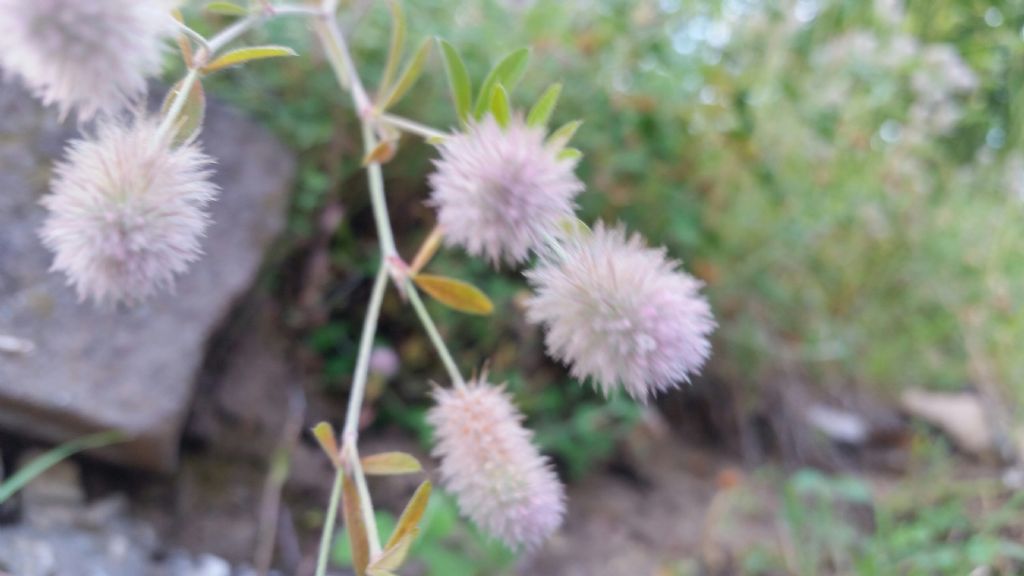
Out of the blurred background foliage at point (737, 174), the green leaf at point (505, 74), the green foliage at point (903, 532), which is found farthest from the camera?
the blurred background foliage at point (737, 174)

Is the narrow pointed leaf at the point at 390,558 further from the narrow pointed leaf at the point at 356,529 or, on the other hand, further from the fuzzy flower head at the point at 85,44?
the fuzzy flower head at the point at 85,44

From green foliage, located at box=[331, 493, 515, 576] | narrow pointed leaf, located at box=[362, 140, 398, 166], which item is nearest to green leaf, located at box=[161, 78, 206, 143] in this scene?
narrow pointed leaf, located at box=[362, 140, 398, 166]

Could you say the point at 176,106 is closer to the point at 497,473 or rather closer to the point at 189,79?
the point at 189,79

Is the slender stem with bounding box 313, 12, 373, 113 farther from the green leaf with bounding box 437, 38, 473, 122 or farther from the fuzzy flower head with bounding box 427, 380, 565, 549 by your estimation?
the fuzzy flower head with bounding box 427, 380, 565, 549

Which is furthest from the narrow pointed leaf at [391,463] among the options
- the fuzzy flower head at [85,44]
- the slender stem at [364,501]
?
the fuzzy flower head at [85,44]

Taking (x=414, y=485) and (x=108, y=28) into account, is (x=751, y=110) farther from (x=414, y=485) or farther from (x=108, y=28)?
(x=108, y=28)

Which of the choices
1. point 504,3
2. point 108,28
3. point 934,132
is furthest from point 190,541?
point 934,132

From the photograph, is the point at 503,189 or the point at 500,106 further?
the point at 500,106

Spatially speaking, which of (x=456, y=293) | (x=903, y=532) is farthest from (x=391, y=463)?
(x=903, y=532)
